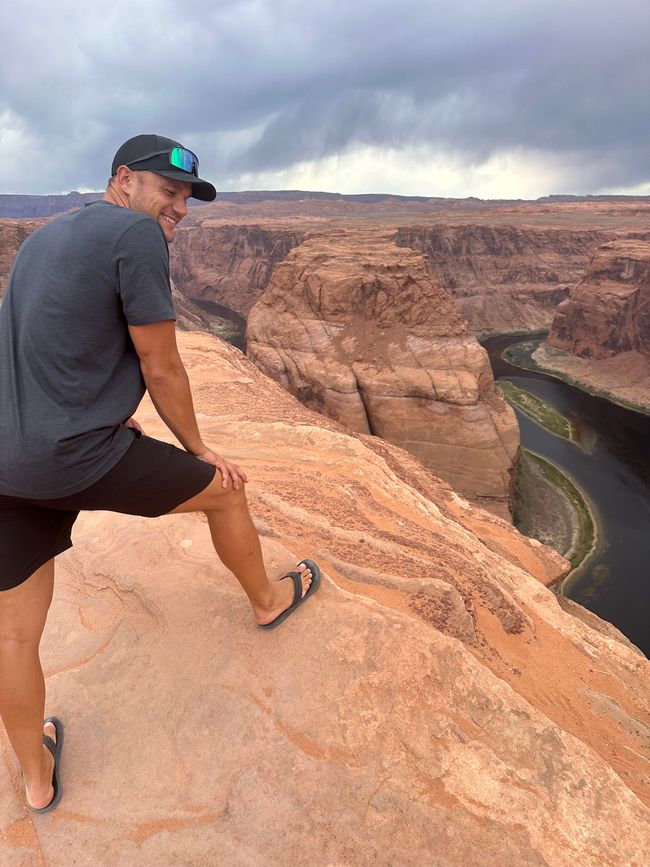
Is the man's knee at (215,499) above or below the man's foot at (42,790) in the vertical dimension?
above

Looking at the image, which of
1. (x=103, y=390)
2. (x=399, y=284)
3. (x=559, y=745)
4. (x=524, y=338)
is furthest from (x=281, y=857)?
(x=524, y=338)

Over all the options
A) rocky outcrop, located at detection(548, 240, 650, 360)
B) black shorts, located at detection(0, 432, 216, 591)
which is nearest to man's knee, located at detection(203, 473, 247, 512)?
black shorts, located at detection(0, 432, 216, 591)

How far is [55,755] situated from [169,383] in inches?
80.2

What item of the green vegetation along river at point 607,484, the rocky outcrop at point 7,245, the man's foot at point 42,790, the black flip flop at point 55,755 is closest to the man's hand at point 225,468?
the man's foot at point 42,790

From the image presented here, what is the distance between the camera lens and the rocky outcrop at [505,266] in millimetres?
61656

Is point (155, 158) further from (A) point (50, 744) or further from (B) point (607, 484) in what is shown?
(B) point (607, 484)

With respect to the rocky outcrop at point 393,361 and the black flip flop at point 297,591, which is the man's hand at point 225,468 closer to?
the black flip flop at point 297,591

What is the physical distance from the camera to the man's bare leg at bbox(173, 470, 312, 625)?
8.52 ft

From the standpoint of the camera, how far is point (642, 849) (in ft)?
7.82

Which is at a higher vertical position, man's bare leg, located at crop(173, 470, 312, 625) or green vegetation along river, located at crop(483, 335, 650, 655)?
man's bare leg, located at crop(173, 470, 312, 625)

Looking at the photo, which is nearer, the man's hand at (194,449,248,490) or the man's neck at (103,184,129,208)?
the man's neck at (103,184,129,208)

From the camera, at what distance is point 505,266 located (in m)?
66.9

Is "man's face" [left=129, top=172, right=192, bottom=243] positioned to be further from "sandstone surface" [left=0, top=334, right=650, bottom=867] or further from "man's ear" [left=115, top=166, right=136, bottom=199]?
"sandstone surface" [left=0, top=334, right=650, bottom=867]

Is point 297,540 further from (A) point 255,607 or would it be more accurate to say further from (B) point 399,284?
(B) point 399,284
